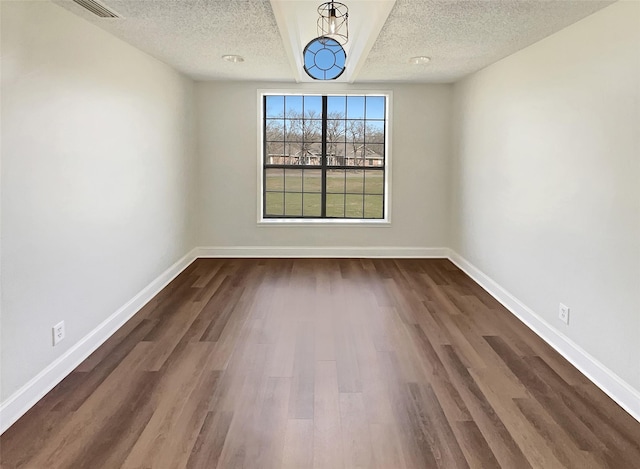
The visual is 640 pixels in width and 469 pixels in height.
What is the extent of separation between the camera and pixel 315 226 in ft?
19.9

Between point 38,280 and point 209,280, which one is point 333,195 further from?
point 38,280

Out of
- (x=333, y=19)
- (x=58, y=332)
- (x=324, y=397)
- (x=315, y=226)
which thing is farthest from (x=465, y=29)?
(x=58, y=332)

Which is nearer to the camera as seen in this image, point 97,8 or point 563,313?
point 97,8

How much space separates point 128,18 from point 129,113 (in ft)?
3.02

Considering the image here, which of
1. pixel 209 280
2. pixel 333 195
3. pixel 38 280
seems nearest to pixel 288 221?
pixel 333 195

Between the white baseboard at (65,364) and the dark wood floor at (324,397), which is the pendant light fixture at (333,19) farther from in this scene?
the white baseboard at (65,364)

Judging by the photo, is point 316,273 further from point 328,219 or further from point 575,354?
point 575,354

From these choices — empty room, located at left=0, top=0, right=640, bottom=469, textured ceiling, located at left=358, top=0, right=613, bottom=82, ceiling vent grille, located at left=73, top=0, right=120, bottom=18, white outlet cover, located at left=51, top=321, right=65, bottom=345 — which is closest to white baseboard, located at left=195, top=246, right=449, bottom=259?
empty room, located at left=0, top=0, right=640, bottom=469

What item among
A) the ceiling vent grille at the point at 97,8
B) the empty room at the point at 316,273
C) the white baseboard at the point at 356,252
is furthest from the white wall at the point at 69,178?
the white baseboard at the point at 356,252

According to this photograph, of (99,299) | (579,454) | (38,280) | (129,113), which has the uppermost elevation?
(129,113)

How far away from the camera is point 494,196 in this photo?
4.46 m

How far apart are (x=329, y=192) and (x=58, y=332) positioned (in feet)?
13.5

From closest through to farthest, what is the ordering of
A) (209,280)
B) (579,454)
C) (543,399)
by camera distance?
(579,454) < (543,399) < (209,280)

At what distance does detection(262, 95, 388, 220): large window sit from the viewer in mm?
6234
